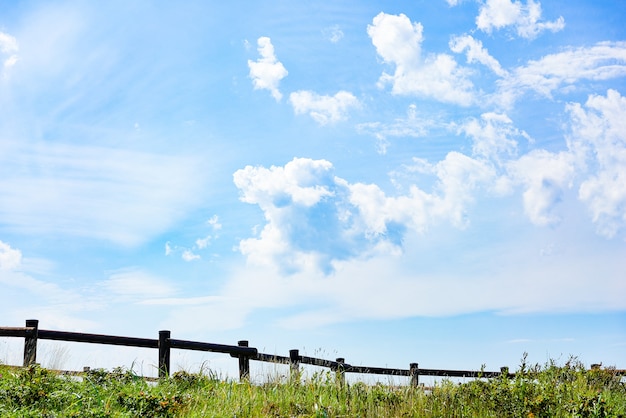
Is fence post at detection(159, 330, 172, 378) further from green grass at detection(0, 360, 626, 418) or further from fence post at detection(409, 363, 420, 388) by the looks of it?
fence post at detection(409, 363, 420, 388)

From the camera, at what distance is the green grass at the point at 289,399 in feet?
29.9

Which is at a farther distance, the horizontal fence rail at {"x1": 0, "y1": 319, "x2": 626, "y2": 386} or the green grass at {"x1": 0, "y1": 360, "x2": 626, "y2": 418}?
the horizontal fence rail at {"x1": 0, "y1": 319, "x2": 626, "y2": 386}

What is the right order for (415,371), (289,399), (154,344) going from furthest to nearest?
(415,371), (154,344), (289,399)

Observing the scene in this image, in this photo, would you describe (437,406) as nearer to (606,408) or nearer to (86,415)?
(606,408)

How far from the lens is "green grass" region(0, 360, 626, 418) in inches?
359

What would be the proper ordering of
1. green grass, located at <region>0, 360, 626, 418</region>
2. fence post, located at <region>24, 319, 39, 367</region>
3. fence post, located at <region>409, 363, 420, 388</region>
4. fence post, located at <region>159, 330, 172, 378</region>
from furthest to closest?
fence post, located at <region>409, 363, 420, 388</region>, fence post, located at <region>24, 319, 39, 367</region>, fence post, located at <region>159, 330, 172, 378</region>, green grass, located at <region>0, 360, 626, 418</region>

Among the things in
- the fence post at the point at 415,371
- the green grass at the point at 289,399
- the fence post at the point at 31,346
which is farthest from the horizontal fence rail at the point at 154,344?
the fence post at the point at 415,371

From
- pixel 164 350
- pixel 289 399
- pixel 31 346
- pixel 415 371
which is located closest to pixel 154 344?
pixel 164 350

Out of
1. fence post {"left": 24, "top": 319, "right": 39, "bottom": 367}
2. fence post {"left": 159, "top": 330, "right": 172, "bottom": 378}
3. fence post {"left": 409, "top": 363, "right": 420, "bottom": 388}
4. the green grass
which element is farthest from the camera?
fence post {"left": 409, "top": 363, "right": 420, "bottom": 388}

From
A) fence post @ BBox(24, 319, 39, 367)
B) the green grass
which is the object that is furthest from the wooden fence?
the green grass

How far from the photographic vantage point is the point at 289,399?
10078 mm

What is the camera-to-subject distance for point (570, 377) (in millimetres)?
14344

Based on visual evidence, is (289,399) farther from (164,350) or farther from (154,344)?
→ (154,344)

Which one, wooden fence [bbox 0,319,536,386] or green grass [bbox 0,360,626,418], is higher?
wooden fence [bbox 0,319,536,386]
